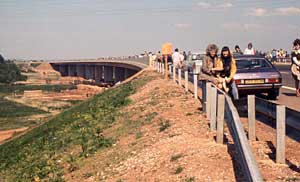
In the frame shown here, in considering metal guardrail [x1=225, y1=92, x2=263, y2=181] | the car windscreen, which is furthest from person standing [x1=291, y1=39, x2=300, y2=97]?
metal guardrail [x1=225, y1=92, x2=263, y2=181]

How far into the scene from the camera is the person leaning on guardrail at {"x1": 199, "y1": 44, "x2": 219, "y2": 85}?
11.4 metres

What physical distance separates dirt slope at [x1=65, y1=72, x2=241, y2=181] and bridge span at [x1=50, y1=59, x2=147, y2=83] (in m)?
37.5

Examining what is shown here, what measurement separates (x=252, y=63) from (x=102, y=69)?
8047cm

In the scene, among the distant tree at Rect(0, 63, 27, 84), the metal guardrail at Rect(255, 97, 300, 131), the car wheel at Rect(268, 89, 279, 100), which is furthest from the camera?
the distant tree at Rect(0, 63, 27, 84)

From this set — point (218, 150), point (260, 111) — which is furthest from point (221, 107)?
point (260, 111)

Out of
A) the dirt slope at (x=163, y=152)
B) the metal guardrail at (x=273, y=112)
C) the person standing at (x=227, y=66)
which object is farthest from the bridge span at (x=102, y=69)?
the metal guardrail at (x=273, y=112)

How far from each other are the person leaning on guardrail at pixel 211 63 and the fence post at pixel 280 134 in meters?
3.57

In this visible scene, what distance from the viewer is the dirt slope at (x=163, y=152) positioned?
26.8ft

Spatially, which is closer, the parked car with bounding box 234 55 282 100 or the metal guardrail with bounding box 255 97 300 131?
the metal guardrail with bounding box 255 97 300 131

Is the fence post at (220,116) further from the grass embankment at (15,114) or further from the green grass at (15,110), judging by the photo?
the green grass at (15,110)

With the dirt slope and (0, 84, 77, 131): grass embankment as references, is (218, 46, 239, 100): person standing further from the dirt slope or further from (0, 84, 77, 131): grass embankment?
(0, 84, 77, 131): grass embankment

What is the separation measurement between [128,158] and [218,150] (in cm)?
237

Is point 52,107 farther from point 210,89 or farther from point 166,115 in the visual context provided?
point 210,89

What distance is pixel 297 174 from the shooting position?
735cm
